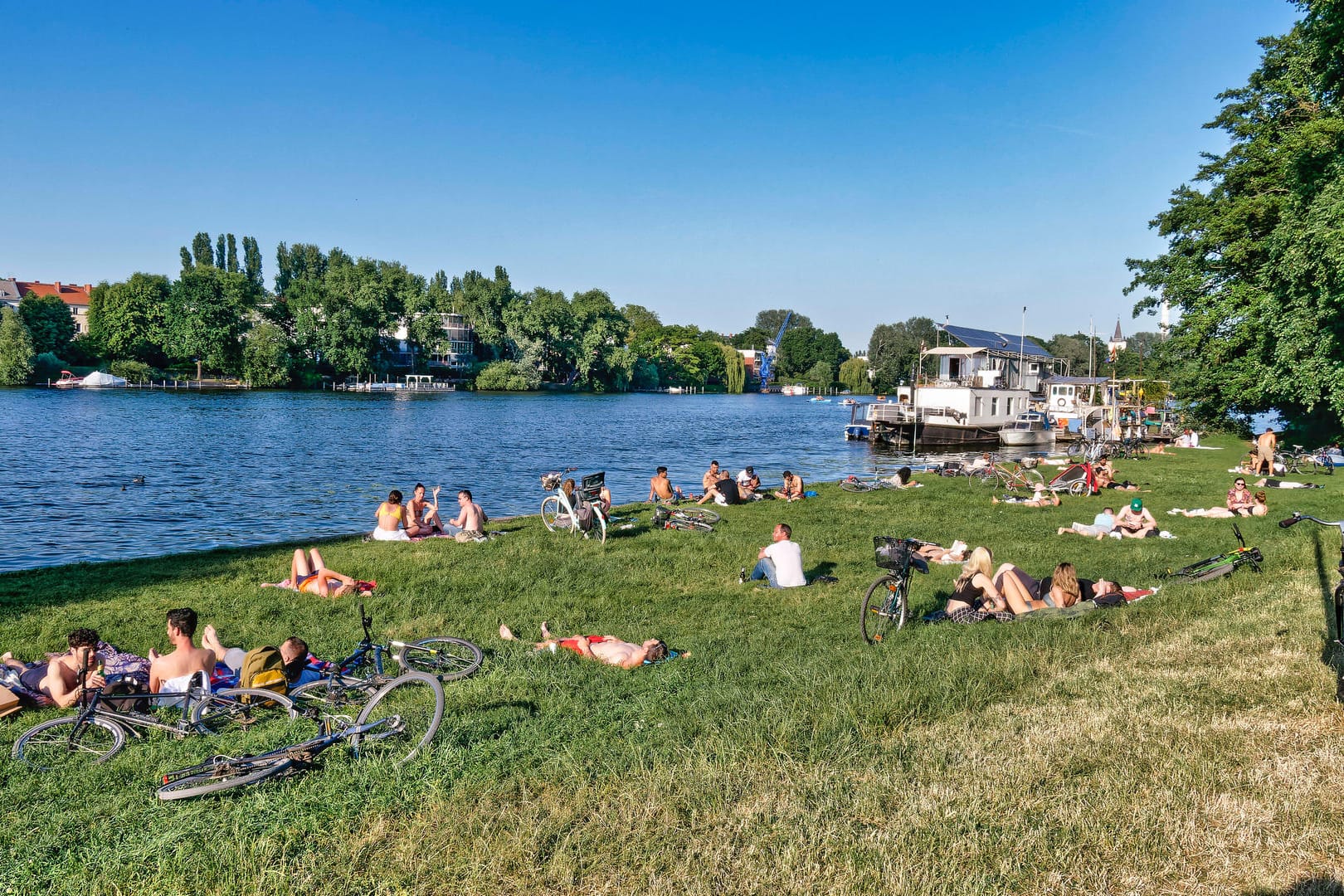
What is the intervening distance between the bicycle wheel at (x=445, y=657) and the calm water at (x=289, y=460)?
12.0m

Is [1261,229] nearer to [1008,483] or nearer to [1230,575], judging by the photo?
[1008,483]

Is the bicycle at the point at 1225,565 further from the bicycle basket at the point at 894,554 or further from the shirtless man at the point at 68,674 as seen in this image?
the shirtless man at the point at 68,674

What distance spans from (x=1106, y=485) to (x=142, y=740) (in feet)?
78.0

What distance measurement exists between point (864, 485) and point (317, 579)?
1706cm

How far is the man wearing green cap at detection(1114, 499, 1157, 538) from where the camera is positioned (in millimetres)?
15773

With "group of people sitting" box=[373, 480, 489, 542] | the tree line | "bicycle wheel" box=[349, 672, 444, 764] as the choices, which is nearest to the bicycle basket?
"bicycle wheel" box=[349, 672, 444, 764]

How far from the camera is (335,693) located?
22.8ft

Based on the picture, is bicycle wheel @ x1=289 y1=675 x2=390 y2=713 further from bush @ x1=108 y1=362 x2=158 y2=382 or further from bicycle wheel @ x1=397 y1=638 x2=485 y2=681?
bush @ x1=108 y1=362 x2=158 y2=382

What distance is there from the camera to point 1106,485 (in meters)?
23.8

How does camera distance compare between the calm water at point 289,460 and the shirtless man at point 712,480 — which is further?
the shirtless man at point 712,480

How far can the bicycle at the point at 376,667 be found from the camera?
22.8 ft

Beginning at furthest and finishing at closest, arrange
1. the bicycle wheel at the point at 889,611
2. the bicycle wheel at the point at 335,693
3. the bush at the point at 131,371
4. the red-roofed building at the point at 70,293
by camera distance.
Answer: the red-roofed building at the point at 70,293 < the bush at the point at 131,371 < the bicycle wheel at the point at 889,611 < the bicycle wheel at the point at 335,693

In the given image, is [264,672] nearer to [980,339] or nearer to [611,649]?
[611,649]

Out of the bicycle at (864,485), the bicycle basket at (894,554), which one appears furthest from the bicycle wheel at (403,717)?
the bicycle at (864,485)
